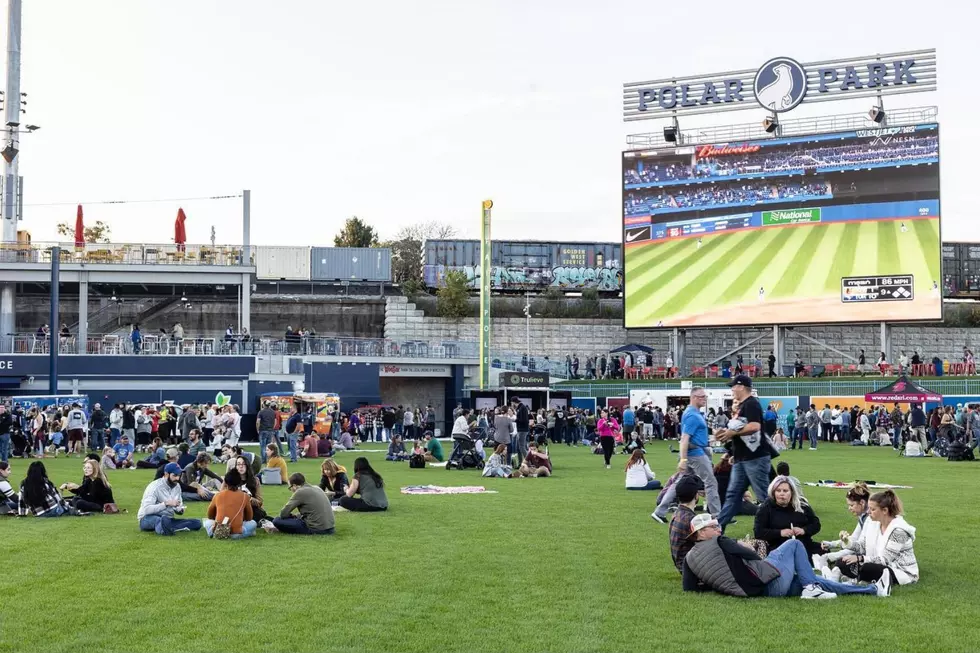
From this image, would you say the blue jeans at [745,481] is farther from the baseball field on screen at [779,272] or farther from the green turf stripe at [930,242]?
the green turf stripe at [930,242]

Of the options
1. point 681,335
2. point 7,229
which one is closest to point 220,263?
point 7,229

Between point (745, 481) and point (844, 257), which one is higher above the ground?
point (844, 257)

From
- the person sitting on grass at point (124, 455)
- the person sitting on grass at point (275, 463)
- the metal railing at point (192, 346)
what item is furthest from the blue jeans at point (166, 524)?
the metal railing at point (192, 346)

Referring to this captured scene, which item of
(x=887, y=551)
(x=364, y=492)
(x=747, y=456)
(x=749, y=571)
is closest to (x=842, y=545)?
(x=887, y=551)

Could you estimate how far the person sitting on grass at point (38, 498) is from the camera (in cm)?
1483

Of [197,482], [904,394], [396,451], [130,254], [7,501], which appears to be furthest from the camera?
[130,254]

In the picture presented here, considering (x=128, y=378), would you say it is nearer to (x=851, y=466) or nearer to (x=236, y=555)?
(x=851, y=466)

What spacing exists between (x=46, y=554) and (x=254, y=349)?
35.2m

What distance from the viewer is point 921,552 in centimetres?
1145

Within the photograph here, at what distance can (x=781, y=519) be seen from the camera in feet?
33.9

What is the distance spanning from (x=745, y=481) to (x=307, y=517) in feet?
16.5

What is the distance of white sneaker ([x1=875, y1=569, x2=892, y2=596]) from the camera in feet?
30.1

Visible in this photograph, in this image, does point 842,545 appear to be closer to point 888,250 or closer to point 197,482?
point 197,482

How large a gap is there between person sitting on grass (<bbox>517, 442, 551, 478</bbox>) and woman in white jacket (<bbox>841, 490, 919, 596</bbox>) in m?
13.5
